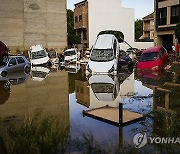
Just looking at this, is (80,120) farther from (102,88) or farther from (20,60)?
(20,60)

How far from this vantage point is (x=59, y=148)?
5074 millimetres

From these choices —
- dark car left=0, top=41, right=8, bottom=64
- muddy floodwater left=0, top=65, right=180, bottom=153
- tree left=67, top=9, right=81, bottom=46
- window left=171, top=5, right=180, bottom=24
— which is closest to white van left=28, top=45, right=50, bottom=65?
dark car left=0, top=41, right=8, bottom=64

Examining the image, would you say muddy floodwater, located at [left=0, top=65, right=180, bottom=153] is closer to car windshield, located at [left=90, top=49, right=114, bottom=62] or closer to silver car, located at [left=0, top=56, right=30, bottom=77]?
silver car, located at [left=0, top=56, right=30, bottom=77]

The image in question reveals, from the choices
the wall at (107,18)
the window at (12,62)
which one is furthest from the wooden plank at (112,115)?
the wall at (107,18)

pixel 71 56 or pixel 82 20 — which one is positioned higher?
pixel 82 20

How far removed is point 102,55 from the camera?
67.6 ft

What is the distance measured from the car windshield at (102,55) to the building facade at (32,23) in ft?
75.0

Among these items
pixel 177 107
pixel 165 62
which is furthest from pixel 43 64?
pixel 177 107

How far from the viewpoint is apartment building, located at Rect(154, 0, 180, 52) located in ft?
124

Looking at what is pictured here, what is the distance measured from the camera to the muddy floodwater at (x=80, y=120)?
5.07 meters

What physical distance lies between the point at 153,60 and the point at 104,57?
457 cm

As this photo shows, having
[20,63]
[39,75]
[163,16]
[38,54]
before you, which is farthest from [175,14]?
[39,75]

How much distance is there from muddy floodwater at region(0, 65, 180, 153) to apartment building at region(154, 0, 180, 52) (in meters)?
26.4

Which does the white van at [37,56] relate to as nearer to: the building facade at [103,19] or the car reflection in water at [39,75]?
the car reflection in water at [39,75]
